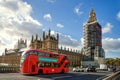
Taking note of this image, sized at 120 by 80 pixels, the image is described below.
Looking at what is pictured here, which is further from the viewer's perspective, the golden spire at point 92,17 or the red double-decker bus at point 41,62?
the golden spire at point 92,17

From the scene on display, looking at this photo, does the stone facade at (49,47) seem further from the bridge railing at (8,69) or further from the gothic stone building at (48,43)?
the bridge railing at (8,69)

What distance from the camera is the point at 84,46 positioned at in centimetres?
15325

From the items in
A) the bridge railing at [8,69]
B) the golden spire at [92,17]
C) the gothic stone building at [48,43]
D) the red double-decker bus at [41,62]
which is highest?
the golden spire at [92,17]

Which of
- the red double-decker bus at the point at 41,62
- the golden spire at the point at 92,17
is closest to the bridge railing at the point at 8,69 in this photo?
the red double-decker bus at the point at 41,62

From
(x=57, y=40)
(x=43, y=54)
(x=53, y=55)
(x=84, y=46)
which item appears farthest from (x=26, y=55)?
(x=84, y=46)

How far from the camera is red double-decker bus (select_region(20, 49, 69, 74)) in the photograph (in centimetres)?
3048

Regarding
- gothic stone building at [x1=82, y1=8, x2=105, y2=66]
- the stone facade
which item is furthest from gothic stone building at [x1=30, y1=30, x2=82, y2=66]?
gothic stone building at [x1=82, y1=8, x2=105, y2=66]

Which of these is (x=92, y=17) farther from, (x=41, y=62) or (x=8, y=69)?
(x=41, y=62)

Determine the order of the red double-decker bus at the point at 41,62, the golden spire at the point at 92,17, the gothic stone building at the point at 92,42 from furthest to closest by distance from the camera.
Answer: the golden spire at the point at 92,17 < the gothic stone building at the point at 92,42 < the red double-decker bus at the point at 41,62

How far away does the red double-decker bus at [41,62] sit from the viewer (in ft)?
100

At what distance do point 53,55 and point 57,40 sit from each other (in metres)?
81.1

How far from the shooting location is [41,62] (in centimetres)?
3359

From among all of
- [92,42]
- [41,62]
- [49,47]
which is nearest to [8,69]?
[41,62]

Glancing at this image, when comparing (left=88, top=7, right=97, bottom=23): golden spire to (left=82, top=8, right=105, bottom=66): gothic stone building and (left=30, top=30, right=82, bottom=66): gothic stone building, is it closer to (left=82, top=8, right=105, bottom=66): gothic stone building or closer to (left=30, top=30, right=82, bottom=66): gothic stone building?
(left=82, top=8, right=105, bottom=66): gothic stone building
